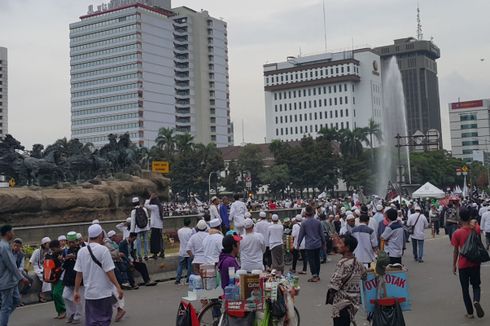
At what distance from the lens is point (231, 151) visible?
11525 centimetres

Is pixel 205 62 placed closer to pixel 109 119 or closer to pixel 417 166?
A: pixel 109 119

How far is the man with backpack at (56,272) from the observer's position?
1112 centimetres

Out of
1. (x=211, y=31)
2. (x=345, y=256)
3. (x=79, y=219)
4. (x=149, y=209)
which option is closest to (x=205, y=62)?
(x=211, y=31)

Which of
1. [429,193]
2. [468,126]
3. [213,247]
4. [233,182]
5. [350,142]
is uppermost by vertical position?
[468,126]

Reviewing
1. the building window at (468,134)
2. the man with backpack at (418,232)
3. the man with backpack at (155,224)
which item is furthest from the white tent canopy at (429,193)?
the building window at (468,134)

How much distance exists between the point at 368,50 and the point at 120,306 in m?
135

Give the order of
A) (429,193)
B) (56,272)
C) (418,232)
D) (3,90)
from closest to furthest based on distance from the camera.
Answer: (56,272), (418,232), (429,193), (3,90)

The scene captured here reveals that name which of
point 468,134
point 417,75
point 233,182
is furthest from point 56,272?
point 417,75

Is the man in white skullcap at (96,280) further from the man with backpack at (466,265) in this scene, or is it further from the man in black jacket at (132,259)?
the man in black jacket at (132,259)

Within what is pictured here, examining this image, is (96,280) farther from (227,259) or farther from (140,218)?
(140,218)

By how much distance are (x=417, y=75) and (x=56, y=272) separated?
177m

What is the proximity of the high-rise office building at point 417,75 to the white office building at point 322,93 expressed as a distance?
3915 cm

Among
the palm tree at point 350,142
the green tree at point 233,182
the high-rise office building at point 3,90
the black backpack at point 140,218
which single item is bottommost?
the black backpack at point 140,218

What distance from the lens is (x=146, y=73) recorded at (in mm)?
127438
